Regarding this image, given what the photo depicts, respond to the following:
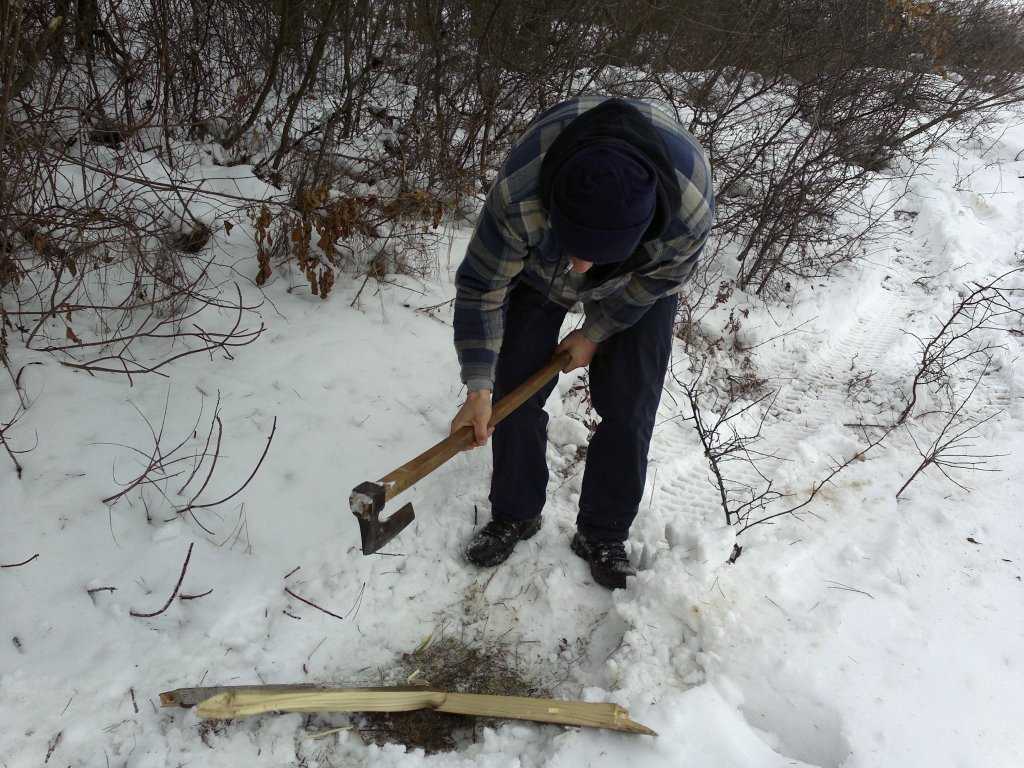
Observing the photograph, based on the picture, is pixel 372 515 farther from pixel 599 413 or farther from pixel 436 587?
pixel 599 413

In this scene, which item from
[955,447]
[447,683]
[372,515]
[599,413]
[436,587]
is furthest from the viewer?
[955,447]

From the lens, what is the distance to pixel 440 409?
2.96 metres

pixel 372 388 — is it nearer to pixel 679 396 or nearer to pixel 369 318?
pixel 369 318

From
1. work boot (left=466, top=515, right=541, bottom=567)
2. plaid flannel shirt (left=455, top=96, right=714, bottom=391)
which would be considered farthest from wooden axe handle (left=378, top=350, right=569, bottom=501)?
work boot (left=466, top=515, right=541, bottom=567)

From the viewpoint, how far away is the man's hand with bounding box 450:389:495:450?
74.0 inches

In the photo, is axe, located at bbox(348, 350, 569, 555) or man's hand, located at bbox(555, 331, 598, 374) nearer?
axe, located at bbox(348, 350, 569, 555)

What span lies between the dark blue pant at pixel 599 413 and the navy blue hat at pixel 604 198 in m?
0.60

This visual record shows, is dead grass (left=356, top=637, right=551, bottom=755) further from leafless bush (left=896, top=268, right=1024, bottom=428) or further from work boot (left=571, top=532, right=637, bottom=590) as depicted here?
leafless bush (left=896, top=268, right=1024, bottom=428)

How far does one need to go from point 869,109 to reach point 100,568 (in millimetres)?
5460

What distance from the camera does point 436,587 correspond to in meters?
2.24

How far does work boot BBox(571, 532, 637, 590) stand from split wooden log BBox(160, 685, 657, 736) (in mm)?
501

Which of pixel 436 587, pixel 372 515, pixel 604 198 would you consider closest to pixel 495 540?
pixel 436 587

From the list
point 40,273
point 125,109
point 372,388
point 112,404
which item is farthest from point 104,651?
point 125,109

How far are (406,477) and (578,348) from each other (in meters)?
0.72
